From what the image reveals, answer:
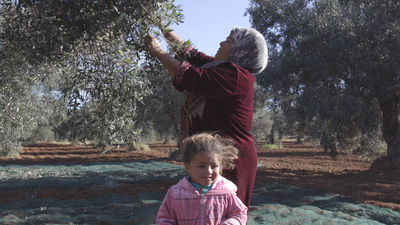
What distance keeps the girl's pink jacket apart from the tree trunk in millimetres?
12375

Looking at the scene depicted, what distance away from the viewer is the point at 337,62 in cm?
1066

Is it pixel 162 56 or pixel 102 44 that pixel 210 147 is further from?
pixel 102 44

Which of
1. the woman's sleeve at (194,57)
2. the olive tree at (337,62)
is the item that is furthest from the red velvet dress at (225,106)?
the olive tree at (337,62)

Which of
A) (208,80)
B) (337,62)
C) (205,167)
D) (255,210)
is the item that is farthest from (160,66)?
(337,62)

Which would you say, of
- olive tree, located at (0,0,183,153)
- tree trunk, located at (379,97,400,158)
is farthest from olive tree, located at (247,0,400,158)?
olive tree, located at (0,0,183,153)

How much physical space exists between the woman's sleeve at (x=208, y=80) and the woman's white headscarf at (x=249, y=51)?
0.84 ft

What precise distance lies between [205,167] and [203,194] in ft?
0.59

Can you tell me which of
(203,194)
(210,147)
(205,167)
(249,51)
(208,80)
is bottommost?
(203,194)

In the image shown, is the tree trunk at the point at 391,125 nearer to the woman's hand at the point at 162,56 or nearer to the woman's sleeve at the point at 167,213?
the woman's hand at the point at 162,56

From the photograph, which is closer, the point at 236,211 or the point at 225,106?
the point at 236,211

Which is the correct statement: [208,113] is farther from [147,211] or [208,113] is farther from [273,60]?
[273,60]

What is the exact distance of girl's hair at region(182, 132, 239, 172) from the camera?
7.30 feet

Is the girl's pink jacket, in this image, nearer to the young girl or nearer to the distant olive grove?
the young girl

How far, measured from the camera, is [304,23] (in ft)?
39.6
